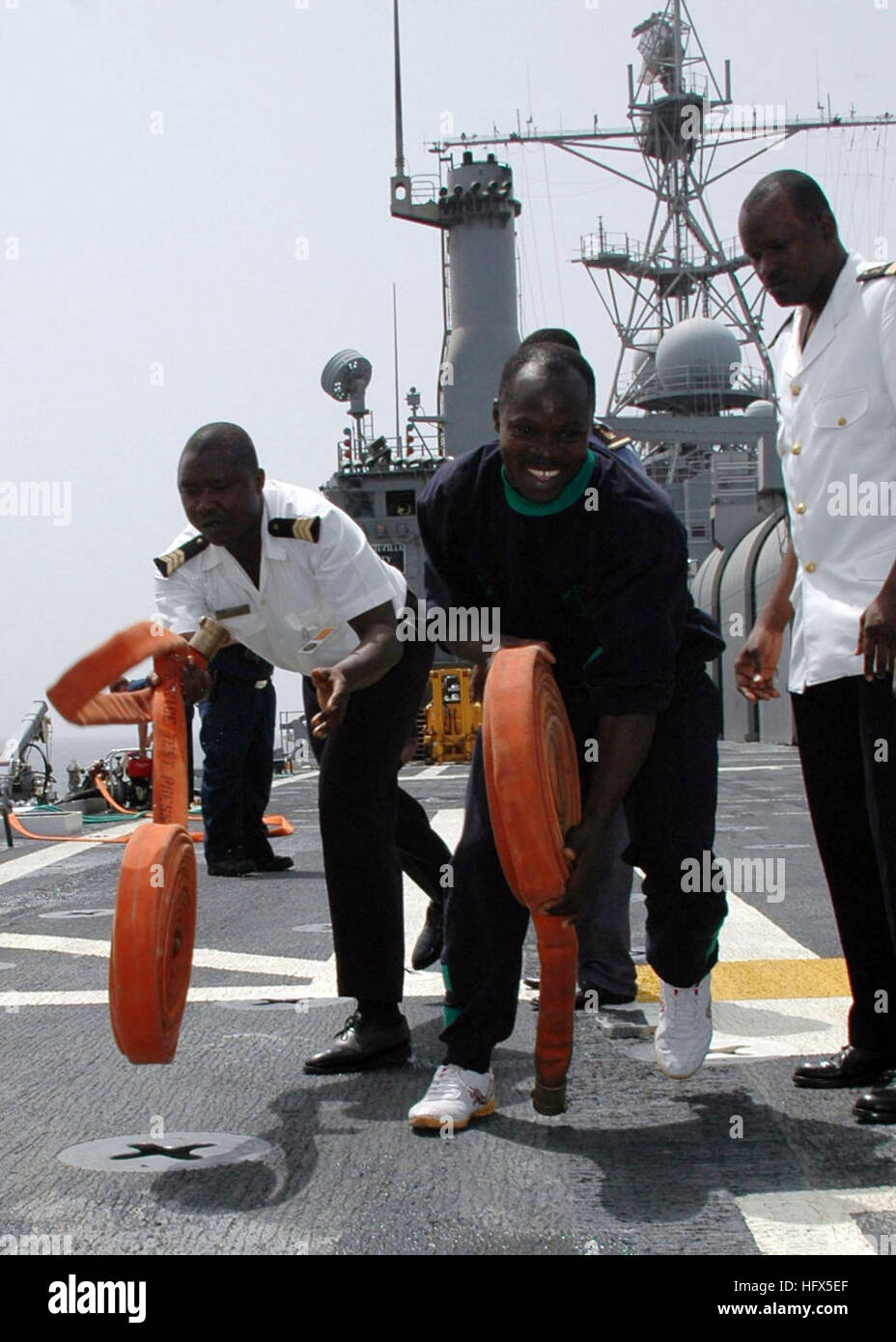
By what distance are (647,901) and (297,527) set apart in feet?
4.05

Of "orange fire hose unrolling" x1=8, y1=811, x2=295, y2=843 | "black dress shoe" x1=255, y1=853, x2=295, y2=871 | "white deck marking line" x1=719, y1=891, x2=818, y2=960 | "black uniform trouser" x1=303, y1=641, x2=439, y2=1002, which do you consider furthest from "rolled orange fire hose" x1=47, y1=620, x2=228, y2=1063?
"orange fire hose unrolling" x1=8, y1=811, x2=295, y2=843

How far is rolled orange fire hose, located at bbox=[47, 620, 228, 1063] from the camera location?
2.75 m

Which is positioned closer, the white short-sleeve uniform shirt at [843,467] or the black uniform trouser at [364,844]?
the white short-sleeve uniform shirt at [843,467]

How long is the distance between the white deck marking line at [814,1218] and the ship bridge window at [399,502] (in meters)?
40.9

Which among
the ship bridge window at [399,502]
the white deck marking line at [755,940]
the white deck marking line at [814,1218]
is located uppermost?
the ship bridge window at [399,502]

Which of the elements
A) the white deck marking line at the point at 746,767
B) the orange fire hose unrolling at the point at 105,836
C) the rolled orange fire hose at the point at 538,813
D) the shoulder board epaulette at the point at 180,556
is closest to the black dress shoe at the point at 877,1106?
the rolled orange fire hose at the point at 538,813

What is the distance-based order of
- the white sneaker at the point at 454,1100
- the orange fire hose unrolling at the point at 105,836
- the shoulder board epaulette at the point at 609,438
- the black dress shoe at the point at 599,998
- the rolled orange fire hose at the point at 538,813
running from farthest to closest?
the orange fire hose unrolling at the point at 105,836
the black dress shoe at the point at 599,998
the shoulder board epaulette at the point at 609,438
the white sneaker at the point at 454,1100
the rolled orange fire hose at the point at 538,813

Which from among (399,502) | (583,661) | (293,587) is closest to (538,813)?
(583,661)

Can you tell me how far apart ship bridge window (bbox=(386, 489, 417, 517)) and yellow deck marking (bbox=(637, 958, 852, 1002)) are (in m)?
38.6

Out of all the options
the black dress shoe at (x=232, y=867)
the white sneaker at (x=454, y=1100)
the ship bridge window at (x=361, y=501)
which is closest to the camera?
the white sneaker at (x=454, y=1100)

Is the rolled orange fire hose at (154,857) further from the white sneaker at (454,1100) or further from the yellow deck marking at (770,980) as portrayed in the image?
the yellow deck marking at (770,980)

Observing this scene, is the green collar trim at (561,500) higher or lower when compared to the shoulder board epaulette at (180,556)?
higher

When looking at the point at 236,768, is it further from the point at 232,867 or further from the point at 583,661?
the point at 583,661

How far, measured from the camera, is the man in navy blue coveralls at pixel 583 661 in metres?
2.89
